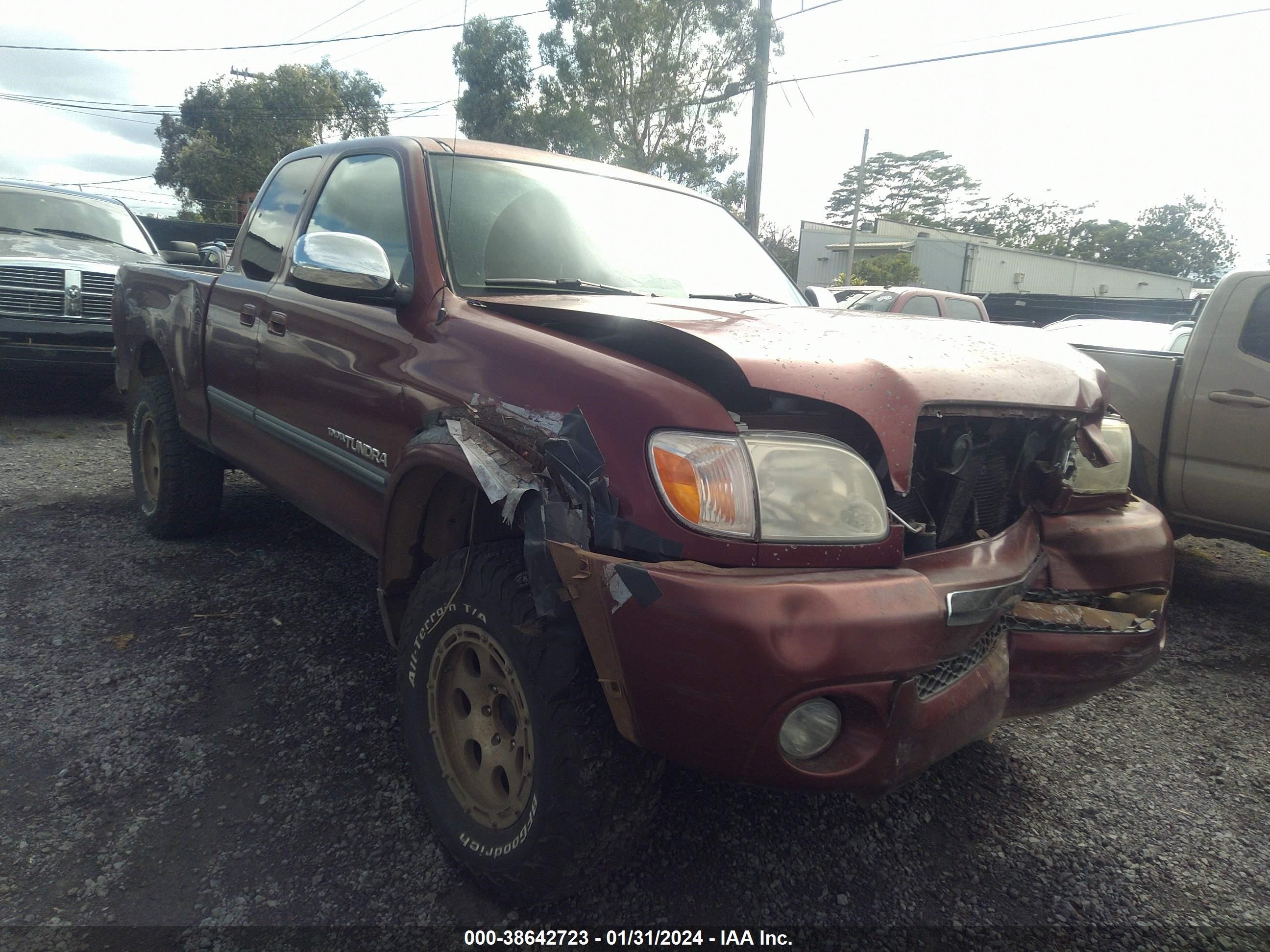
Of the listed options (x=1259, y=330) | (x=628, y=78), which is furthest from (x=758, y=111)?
(x=1259, y=330)

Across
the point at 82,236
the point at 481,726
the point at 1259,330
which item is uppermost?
the point at 82,236

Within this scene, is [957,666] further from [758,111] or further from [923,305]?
[758,111]

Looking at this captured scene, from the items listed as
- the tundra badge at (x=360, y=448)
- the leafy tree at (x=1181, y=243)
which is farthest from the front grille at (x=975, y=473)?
the leafy tree at (x=1181, y=243)

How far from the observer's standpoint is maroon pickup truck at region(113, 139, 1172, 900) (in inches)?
62.5

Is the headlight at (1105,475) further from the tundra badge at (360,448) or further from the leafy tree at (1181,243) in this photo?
the leafy tree at (1181,243)

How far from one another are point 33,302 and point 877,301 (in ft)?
29.1

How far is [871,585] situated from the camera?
1.59 metres

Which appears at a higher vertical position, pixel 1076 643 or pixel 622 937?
pixel 1076 643

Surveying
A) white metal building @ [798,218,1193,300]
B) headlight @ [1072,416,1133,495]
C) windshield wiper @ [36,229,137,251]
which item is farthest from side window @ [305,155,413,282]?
white metal building @ [798,218,1193,300]

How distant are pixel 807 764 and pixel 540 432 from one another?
33.5 inches

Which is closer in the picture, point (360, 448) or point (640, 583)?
point (640, 583)

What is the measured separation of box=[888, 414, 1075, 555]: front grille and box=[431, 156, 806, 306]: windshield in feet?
3.59

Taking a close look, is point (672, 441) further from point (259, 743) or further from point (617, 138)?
point (617, 138)

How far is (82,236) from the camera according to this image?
8.10 metres
